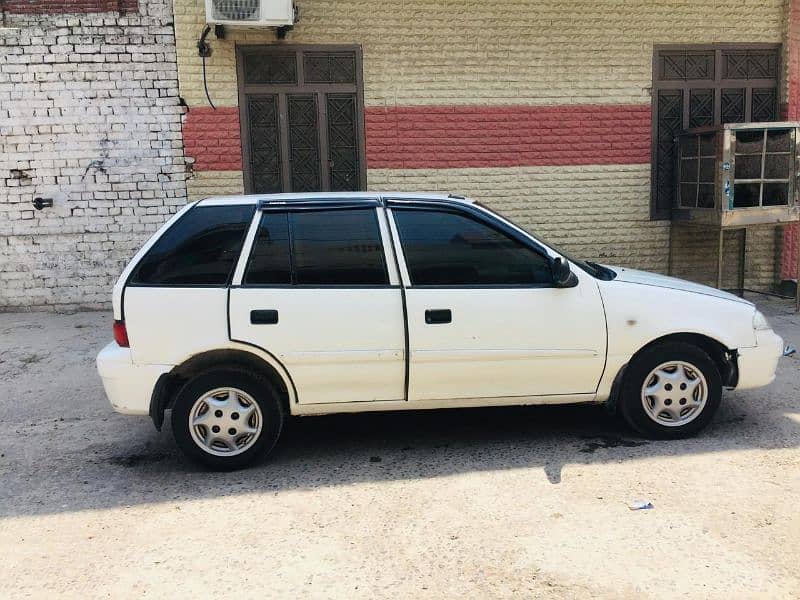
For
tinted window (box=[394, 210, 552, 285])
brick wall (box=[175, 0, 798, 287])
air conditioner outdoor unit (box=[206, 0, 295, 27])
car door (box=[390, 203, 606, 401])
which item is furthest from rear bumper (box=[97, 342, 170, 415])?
air conditioner outdoor unit (box=[206, 0, 295, 27])

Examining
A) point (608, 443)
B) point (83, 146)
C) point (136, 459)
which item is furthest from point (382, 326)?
point (83, 146)

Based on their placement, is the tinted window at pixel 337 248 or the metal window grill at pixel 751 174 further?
the metal window grill at pixel 751 174

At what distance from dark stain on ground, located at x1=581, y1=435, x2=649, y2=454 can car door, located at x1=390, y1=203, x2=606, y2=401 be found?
0.38m

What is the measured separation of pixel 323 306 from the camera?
4.54 meters

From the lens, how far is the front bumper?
193 inches

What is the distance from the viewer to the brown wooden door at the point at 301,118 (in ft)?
30.3

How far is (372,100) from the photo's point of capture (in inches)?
371

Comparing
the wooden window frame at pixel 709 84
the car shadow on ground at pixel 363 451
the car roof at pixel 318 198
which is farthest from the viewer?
the wooden window frame at pixel 709 84

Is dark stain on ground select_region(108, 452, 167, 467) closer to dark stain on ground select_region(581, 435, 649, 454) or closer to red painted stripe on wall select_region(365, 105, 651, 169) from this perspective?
dark stain on ground select_region(581, 435, 649, 454)

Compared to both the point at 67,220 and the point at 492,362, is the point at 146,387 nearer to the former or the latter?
the point at 492,362

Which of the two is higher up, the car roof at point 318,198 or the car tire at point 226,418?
the car roof at point 318,198

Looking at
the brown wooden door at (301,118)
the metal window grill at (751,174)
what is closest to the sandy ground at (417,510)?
the metal window grill at (751,174)

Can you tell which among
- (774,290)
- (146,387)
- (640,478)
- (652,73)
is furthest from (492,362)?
(774,290)

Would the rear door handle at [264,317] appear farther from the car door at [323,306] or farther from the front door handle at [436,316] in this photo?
the front door handle at [436,316]
